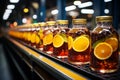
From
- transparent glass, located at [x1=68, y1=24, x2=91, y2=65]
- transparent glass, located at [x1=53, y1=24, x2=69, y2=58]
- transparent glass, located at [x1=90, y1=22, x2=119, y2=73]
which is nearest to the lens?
transparent glass, located at [x1=90, y1=22, x2=119, y2=73]


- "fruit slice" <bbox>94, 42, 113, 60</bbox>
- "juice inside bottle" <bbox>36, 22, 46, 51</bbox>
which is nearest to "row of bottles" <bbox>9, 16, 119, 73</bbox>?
"fruit slice" <bbox>94, 42, 113, 60</bbox>

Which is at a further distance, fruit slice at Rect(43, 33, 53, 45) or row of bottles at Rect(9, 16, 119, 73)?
fruit slice at Rect(43, 33, 53, 45)

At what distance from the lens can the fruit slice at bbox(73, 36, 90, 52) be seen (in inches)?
50.0

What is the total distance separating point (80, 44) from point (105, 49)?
261 millimetres

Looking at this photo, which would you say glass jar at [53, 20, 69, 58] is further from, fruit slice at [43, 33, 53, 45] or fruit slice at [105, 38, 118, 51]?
fruit slice at [105, 38, 118, 51]

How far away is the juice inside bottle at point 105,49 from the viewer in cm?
103

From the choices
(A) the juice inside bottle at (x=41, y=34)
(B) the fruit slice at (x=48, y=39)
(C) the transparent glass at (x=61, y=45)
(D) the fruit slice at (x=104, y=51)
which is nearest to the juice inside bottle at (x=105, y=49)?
(D) the fruit slice at (x=104, y=51)

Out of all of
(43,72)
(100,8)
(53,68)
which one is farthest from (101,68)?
(100,8)

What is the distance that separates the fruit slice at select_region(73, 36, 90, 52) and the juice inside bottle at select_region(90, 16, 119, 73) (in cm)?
18

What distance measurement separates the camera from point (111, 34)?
1054 mm

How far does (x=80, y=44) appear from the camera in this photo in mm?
1274

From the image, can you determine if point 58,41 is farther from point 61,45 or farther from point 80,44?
point 80,44

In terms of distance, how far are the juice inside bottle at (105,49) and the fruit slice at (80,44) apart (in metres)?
0.18

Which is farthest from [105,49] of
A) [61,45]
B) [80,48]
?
[61,45]
